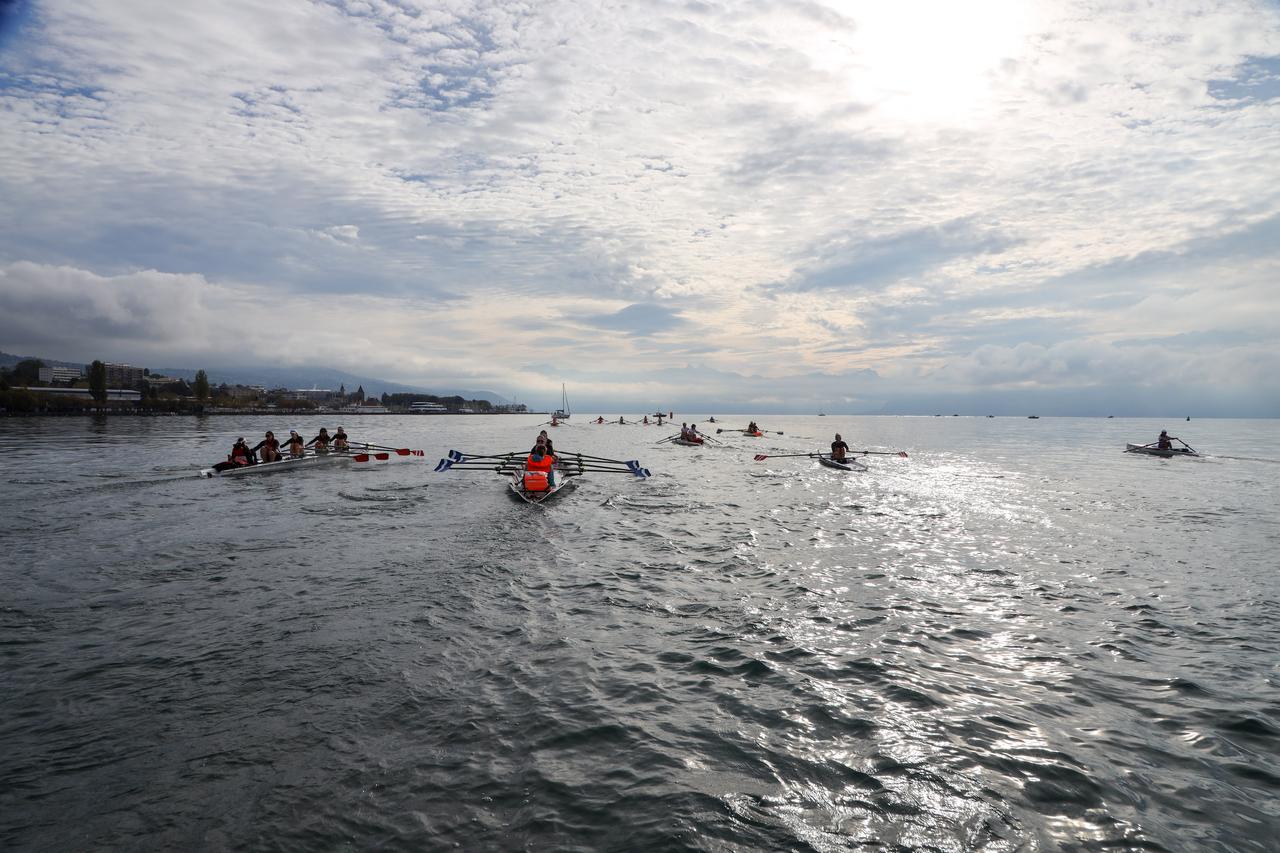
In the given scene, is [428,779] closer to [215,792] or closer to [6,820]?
[215,792]

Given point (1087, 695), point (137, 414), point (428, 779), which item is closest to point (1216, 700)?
point (1087, 695)

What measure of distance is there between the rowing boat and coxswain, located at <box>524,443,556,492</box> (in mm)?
17170

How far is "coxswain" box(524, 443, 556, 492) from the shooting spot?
2616 cm

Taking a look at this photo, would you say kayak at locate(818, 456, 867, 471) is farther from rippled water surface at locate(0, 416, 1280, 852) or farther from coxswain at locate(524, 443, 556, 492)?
coxswain at locate(524, 443, 556, 492)

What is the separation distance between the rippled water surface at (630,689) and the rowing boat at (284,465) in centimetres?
1209

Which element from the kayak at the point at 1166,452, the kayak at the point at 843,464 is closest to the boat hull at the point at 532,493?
the kayak at the point at 843,464

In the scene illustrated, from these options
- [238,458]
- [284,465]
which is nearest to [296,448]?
[284,465]

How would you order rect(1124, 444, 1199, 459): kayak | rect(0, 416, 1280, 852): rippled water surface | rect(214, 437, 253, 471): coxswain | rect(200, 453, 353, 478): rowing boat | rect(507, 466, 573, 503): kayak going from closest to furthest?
rect(0, 416, 1280, 852): rippled water surface
rect(507, 466, 573, 503): kayak
rect(200, 453, 353, 478): rowing boat
rect(214, 437, 253, 471): coxswain
rect(1124, 444, 1199, 459): kayak

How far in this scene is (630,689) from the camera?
28.9 ft

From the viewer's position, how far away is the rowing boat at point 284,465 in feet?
105

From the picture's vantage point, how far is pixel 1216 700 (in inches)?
340

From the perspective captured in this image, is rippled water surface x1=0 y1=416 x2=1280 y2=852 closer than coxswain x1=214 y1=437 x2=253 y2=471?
Yes

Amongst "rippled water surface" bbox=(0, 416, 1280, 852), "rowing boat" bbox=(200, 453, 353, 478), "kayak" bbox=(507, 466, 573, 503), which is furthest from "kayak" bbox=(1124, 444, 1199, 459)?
"rowing boat" bbox=(200, 453, 353, 478)

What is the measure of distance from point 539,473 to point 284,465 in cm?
1836
